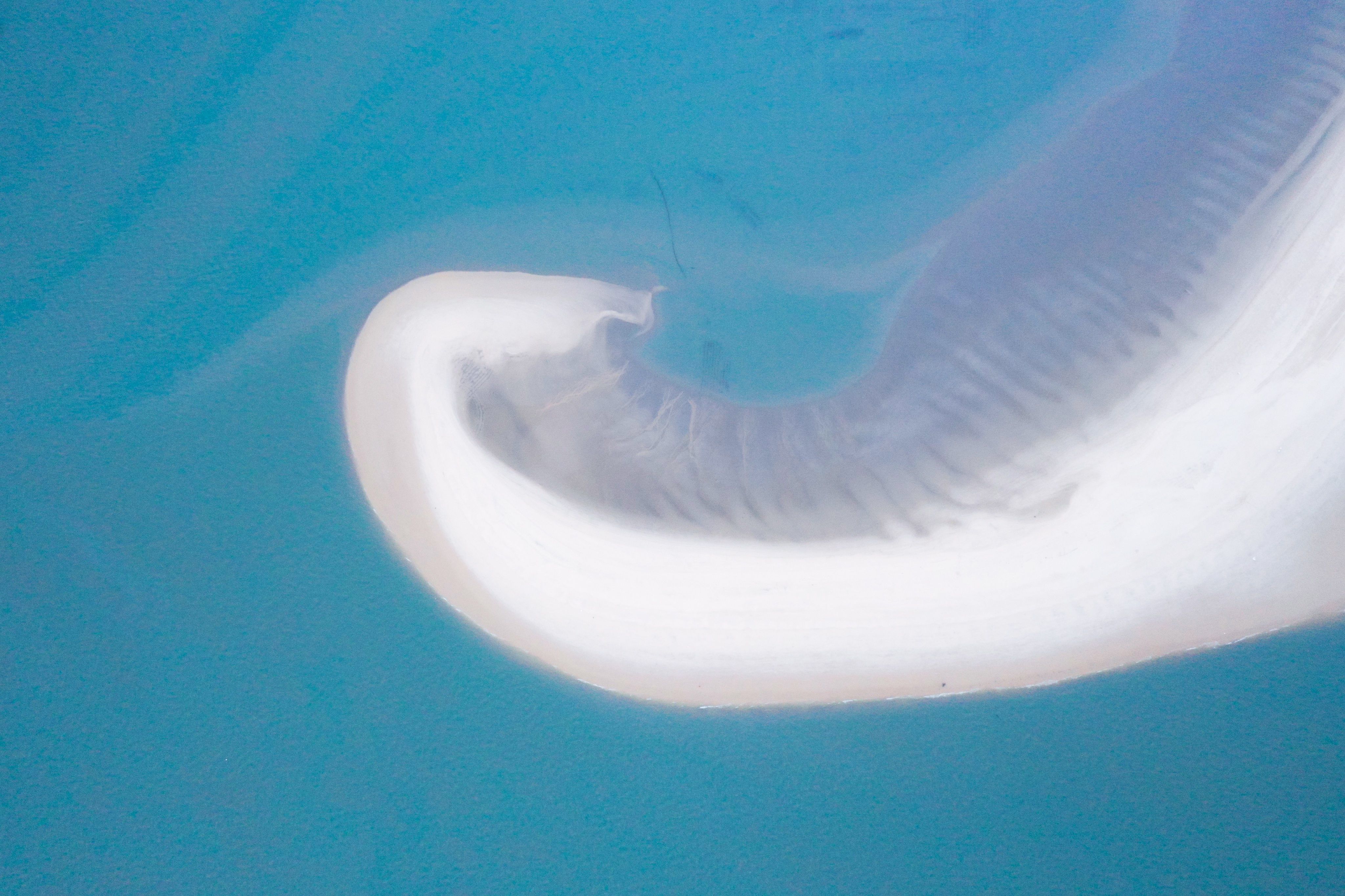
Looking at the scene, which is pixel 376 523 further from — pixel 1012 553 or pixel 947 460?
pixel 1012 553

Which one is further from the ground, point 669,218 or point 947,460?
point 669,218

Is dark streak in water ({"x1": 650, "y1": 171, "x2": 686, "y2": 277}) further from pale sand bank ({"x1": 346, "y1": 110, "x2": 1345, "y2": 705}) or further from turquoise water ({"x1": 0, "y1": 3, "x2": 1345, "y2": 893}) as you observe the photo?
pale sand bank ({"x1": 346, "y1": 110, "x2": 1345, "y2": 705})

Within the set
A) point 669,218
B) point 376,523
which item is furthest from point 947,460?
point 376,523

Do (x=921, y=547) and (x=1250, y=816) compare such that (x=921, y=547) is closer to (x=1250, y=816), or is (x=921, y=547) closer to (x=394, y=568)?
(x=1250, y=816)

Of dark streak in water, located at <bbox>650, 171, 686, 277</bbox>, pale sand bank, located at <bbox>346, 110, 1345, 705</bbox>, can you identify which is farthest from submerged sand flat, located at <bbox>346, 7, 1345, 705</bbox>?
dark streak in water, located at <bbox>650, 171, 686, 277</bbox>

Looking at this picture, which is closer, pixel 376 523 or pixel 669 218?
pixel 376 523

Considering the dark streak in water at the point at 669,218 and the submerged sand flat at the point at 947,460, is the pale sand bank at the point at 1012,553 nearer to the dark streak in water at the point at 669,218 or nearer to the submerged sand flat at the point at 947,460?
the submerged sand flat at the point at 947,460

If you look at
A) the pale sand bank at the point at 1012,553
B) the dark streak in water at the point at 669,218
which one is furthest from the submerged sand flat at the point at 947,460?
the dark streak in water at the point at 669,218
